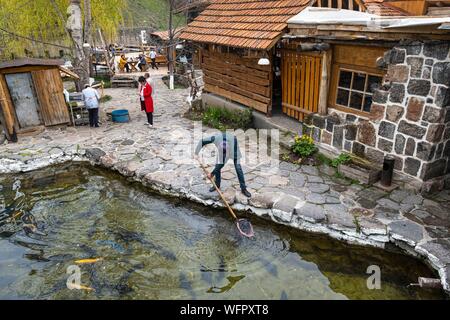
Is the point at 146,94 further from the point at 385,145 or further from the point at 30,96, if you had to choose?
the point at 385,145

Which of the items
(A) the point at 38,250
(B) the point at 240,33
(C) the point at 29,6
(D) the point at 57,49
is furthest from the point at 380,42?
(D) the point at 57,49

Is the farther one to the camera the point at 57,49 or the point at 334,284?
the point at 57,49

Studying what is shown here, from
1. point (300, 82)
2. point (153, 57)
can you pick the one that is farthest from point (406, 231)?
point (153, 57)

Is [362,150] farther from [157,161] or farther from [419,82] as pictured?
[157,161]

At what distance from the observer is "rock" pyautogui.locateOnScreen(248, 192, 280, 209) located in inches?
309

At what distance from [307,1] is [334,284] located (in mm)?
7880

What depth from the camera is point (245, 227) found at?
7.34 meters

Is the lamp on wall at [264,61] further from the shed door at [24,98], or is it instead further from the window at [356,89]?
the shed door at [24,98]

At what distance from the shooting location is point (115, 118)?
46.4 feet

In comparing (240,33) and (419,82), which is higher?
(240,33)

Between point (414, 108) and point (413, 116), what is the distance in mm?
176

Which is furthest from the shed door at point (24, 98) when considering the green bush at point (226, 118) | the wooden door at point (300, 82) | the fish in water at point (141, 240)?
the wooden door at point (300, 82)

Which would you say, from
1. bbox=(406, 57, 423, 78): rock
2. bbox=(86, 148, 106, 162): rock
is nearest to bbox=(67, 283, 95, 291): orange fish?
bbox=(86, 148, 106, 162): rock
